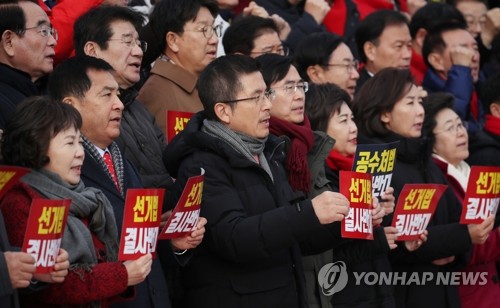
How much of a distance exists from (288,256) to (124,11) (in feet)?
5.90

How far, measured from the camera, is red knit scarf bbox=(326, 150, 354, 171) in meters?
7.25

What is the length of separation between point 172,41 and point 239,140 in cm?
158

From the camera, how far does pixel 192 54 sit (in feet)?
24.7

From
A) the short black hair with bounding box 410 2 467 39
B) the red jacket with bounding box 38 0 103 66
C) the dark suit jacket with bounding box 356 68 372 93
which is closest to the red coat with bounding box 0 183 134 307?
the red jacket with bounding box 38 0 103 66

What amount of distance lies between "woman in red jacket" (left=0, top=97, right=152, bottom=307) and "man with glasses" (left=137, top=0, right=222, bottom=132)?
1862 millimetres

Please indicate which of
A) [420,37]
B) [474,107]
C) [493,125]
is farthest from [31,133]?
[420,37]

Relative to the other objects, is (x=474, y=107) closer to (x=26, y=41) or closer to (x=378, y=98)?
(x=378, y=98)

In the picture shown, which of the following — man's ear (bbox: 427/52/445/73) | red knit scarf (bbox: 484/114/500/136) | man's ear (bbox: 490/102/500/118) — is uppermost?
man's ear (bbox: 427/52/445/73)

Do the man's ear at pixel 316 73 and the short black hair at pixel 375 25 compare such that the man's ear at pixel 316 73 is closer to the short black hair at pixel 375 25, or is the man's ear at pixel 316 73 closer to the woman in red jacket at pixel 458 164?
the woman in red jacket at pixel 458 164

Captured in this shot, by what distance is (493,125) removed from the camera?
29.8 ft

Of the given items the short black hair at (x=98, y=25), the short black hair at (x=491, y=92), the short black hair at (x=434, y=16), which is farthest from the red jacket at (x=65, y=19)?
the short black hair at (x=434, y=16)

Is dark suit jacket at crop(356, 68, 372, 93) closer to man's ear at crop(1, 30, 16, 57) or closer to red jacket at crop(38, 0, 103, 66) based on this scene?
red jacket at crop(38, 0, 103, 66)

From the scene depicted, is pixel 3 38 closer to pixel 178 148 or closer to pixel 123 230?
pixel 178 148

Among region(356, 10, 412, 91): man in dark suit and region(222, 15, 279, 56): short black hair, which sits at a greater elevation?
region(222, 15, 279, 56): short black hair
